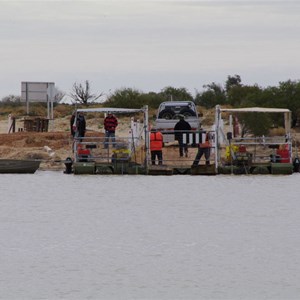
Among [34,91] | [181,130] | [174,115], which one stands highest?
[34,91]

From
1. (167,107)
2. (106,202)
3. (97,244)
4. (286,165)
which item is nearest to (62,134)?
(167,107)

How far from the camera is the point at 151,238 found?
31.8 meters

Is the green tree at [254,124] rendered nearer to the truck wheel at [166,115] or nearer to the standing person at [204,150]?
the truck wheel at [166,115]

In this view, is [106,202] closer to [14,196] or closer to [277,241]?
[14,196]

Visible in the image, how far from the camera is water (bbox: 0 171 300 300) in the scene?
25359 mm

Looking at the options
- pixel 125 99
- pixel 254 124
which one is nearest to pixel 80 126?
pixel 254 124

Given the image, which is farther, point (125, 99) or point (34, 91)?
point (125, 99)

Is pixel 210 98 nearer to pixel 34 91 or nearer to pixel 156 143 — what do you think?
pixel 34 91

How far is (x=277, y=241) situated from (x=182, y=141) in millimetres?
17263

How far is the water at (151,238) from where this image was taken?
83.2 ft

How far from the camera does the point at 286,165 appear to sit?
151 feet

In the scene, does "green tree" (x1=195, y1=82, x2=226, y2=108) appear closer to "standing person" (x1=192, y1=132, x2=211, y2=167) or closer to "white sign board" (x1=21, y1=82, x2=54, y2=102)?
"white sign board" (x1=21, y1=82, x2=54, y2=102)

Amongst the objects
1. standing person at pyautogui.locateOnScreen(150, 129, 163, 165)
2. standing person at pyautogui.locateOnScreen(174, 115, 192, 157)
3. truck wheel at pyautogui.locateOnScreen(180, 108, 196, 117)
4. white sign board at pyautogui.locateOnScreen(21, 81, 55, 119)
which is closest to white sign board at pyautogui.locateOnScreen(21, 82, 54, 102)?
white sign board at pyautogui.locateOnScreen(21, 81, 55, 119)

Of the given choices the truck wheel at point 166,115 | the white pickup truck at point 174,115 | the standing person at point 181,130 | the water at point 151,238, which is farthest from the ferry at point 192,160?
the truck wheel at point 166,115
